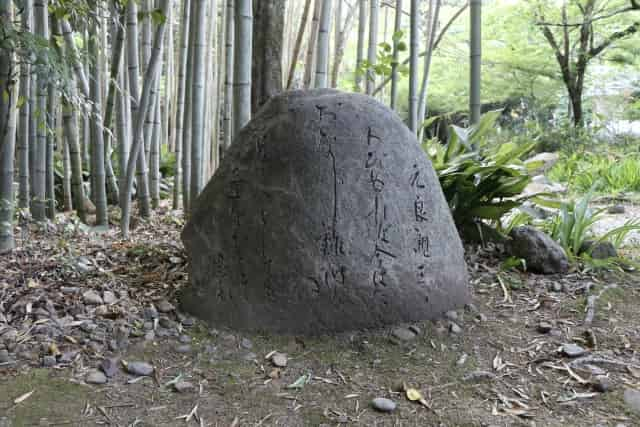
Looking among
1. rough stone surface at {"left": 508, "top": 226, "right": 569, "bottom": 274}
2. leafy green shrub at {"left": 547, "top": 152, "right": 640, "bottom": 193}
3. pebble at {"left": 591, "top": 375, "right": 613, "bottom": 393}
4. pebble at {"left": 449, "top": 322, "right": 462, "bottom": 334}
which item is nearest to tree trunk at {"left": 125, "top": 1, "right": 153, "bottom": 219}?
pebble at {"left": 449, "top": 322, "right": 462, "bottom": 334}

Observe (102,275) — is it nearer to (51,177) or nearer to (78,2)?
(78,2)

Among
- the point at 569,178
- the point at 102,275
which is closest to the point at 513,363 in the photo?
the point at 102,275

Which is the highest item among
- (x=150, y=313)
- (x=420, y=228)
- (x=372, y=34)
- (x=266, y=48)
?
(x=372, y=34)

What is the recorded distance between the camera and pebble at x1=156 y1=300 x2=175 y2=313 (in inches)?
73.1

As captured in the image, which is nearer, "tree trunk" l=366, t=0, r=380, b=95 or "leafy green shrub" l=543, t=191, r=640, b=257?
"leafy green shrub" l=543, t=191, r=640, b=257

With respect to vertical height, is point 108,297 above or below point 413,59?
below

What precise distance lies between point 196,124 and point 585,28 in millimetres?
7174

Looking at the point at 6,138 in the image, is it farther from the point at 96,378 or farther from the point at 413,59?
the point at 413,59

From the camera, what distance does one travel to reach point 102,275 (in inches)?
79.7

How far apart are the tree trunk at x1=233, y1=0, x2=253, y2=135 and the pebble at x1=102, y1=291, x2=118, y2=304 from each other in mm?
766

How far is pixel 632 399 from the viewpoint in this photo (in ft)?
4.76

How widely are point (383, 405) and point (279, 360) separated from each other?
36cm

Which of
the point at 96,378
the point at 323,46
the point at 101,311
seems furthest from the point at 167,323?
the point at 323,46

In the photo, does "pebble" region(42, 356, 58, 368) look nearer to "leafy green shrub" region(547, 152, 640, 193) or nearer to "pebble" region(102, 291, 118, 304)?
"pebble" region(102, 291, 118, 304)
